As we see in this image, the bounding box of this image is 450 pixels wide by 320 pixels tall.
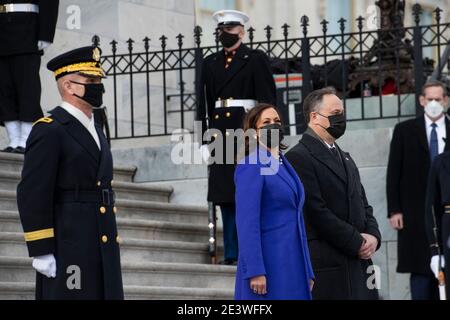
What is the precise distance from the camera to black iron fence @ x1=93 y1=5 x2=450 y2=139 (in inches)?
628

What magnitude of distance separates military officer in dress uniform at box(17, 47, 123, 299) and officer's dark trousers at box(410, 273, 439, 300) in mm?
5128

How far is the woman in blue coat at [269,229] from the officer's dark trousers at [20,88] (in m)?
4.73

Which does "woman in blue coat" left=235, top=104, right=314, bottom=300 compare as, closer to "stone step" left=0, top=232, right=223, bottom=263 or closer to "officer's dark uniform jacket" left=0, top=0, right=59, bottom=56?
"stone step" left=0, top=232, right=223, bottom=263

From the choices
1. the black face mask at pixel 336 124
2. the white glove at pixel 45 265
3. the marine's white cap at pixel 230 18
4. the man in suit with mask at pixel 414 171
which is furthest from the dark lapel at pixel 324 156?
the man in suit with mask at pixel 414 171

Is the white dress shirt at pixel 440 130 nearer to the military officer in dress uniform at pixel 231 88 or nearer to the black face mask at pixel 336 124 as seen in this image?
the military officer in dress uniform at pixel 231 88

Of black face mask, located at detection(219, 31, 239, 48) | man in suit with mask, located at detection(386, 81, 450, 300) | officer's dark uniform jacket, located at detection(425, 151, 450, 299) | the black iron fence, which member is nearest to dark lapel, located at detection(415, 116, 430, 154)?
man in suit with mask, located at detection(386, 81, 450, 300)

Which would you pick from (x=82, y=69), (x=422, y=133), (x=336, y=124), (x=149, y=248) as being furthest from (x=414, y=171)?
(x=82, y=69)

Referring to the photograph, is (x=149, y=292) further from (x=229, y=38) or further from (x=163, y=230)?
(x=229, y=38)

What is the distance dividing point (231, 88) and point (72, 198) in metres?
4.94

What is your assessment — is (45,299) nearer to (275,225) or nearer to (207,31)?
(275,225)

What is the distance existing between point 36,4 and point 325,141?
179 inches

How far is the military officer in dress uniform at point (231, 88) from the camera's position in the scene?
14008 millimetres

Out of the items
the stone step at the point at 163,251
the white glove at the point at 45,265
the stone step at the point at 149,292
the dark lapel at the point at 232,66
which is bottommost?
the stone step at the point at 149,292

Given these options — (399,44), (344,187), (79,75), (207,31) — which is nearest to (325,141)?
(344,187)
